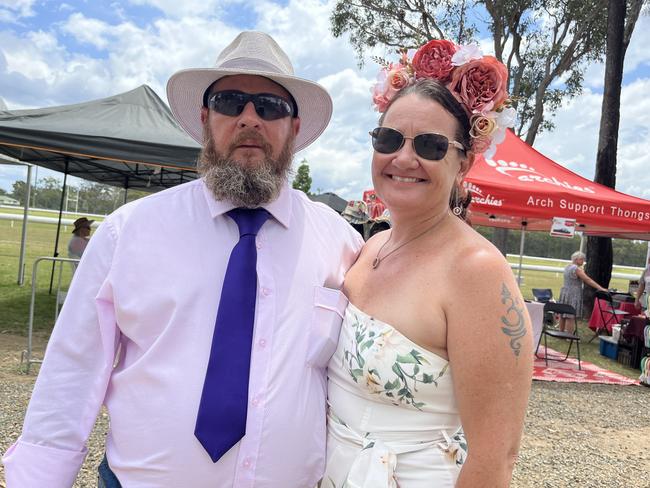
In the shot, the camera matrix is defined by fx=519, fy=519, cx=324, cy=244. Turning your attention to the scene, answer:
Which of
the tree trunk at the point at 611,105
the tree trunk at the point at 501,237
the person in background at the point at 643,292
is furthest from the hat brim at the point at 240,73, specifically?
the tree trunk at the point at 501,237

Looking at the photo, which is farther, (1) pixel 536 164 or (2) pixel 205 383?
(1) pixel 536 164

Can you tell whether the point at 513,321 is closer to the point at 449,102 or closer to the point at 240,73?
the point at 449,102

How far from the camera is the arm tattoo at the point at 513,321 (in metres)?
1.33

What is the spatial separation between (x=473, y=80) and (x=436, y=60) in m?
0.15

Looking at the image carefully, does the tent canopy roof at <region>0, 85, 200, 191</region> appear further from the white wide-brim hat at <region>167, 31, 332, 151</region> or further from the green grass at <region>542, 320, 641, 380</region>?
the green grass at <region>542, 320, 641, 380</region>

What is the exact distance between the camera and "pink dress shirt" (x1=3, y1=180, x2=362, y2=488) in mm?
1451

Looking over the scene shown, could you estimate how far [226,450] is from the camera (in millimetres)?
1423

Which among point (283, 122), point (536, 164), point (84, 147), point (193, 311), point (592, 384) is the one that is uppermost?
point (536, 164)

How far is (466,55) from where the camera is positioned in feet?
5.29

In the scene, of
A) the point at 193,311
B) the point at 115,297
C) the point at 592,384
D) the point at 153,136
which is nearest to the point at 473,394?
the point at 193,311

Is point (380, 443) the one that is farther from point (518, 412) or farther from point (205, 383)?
point (205, 383)

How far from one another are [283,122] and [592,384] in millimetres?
7185

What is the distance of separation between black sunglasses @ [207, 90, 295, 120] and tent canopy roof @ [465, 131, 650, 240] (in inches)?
199

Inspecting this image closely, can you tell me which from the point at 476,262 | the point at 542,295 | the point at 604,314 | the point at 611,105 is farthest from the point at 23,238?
the point at 611,105
